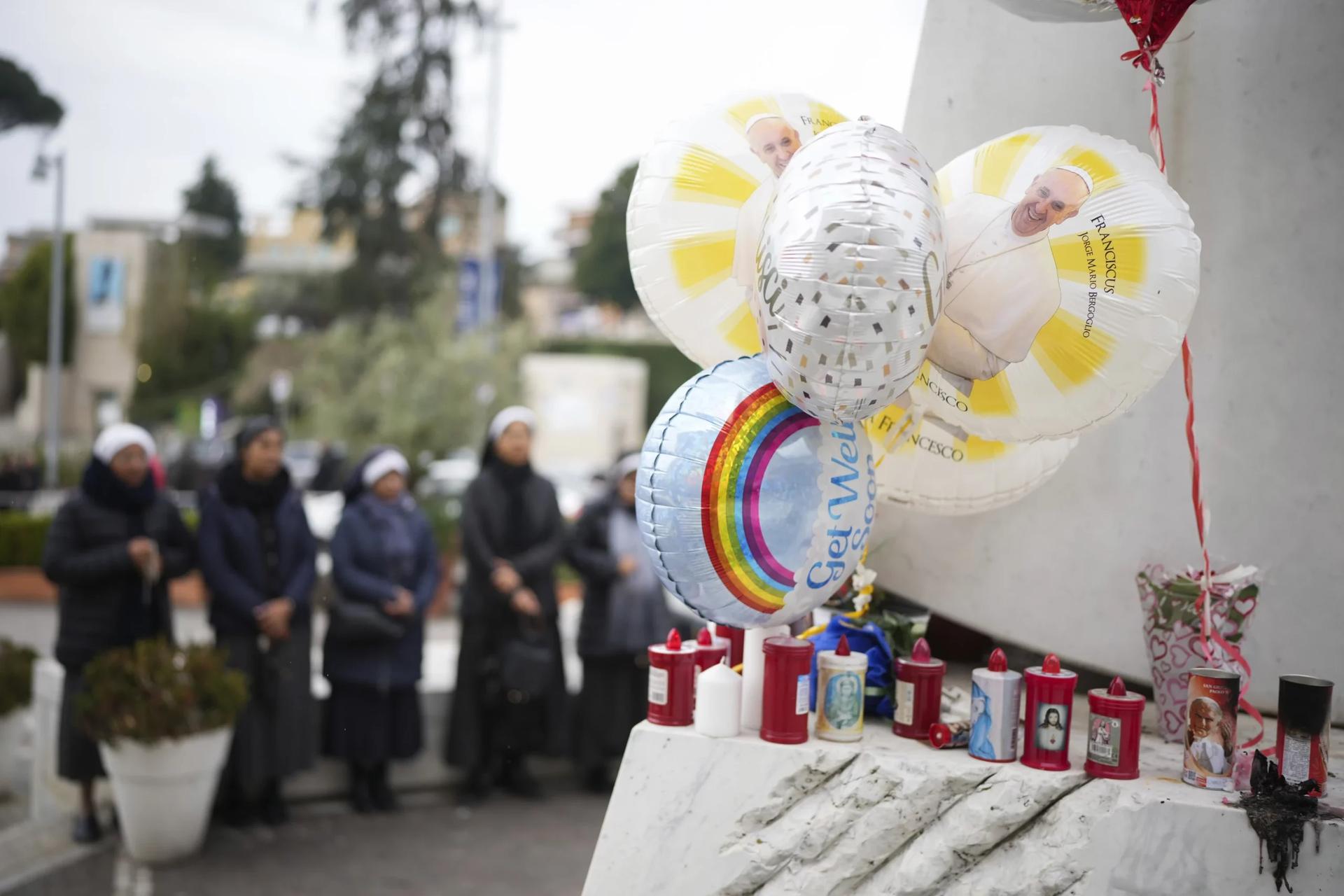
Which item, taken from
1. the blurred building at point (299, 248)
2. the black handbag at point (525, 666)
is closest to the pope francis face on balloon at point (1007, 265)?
the black handbag at point (525, 666)

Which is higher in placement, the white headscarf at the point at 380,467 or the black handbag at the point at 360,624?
the white headscarf at the point at 380,467

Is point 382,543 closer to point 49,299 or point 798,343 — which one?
point 798,343

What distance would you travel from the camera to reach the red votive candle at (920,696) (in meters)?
2.37

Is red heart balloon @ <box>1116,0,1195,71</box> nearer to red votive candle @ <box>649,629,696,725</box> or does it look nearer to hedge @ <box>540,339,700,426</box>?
red votive candle @ <box>649,629,696,725</box>

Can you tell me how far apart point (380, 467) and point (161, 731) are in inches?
53.3

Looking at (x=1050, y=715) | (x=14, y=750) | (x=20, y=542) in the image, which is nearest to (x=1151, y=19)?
(x=1050, y=715)

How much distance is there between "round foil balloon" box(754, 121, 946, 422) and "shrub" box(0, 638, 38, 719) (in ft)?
13.0

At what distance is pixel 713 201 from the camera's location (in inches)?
92.7

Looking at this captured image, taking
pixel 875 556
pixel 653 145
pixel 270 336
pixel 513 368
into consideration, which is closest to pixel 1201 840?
pixel 875 556

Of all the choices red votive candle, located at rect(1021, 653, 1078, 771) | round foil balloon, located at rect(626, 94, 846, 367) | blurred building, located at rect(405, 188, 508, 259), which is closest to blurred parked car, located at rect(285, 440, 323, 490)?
blurred building, located at rect(405, 188, 508, 259)

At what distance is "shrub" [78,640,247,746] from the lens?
3729 mm

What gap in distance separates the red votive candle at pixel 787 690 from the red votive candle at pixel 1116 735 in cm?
57

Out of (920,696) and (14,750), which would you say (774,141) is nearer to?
(920,696)

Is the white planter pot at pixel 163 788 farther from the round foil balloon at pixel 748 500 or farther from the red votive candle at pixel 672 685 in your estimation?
the round foil balloon at pixel 748 500
